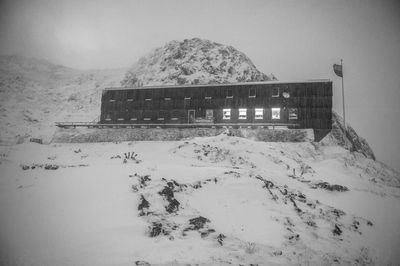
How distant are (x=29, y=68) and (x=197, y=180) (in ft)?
344

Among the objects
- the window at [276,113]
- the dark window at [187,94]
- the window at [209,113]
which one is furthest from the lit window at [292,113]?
the dark window at [187,94]

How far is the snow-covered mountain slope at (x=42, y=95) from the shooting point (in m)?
58.0

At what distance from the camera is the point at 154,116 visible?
45719 mm

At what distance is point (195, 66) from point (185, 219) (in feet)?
208

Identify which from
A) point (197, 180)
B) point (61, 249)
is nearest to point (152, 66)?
point (197, 180)

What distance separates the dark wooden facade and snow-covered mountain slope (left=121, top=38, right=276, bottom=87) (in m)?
21.5

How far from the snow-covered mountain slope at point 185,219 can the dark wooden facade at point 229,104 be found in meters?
20.3

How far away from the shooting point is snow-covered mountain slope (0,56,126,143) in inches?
2282

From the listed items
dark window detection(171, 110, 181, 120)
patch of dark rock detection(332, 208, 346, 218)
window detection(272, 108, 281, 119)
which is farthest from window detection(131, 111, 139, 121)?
patch of dark rock detection(332, 208, 346, 218)

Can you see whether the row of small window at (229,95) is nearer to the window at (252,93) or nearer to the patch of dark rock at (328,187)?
the window at (252,93)

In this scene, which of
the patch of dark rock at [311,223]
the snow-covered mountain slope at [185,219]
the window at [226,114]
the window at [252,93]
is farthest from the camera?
the window at [226,114]

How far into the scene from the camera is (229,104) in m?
42.6

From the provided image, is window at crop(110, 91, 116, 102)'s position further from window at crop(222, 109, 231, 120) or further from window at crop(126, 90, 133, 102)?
window at crop(222, 109, 231, 120)

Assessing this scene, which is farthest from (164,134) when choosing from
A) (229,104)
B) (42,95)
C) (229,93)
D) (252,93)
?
(42,95)
